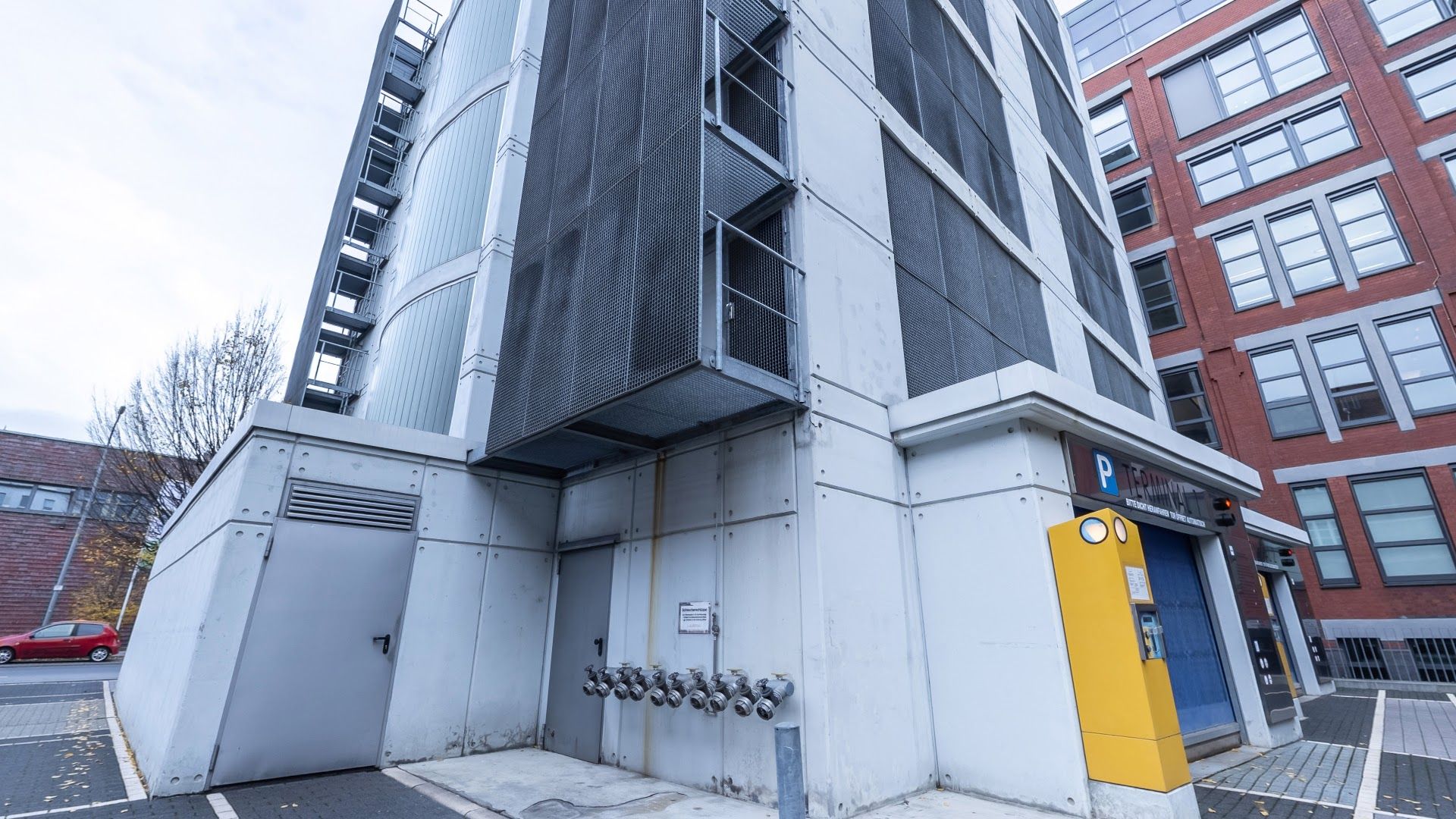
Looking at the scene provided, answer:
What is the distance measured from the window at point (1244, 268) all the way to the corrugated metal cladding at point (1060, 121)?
512 cm

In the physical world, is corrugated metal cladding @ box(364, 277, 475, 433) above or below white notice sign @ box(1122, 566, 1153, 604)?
above

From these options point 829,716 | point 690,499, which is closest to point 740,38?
point 690,499

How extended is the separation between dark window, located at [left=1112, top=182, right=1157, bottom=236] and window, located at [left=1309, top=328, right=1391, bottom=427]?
7.36 metres

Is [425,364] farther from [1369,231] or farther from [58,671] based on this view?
[1369,231]

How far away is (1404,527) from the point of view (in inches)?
637

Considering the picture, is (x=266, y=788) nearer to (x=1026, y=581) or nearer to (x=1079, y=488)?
(x=1026, y=581)

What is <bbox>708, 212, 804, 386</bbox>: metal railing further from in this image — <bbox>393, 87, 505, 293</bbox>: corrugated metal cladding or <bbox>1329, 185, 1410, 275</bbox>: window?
<bbox>1329, 185, 1410, 275</bbox>: window

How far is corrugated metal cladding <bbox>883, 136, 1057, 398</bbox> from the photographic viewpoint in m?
8.17

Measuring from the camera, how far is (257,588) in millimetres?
6398

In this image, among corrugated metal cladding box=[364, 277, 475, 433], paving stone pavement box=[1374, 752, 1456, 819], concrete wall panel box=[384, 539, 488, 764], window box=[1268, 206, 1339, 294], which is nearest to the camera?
paving stone pavement box=[1374, 752, 1456, 819]

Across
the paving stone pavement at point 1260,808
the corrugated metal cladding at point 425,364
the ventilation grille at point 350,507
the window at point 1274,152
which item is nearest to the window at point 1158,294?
the window at point 1274,152

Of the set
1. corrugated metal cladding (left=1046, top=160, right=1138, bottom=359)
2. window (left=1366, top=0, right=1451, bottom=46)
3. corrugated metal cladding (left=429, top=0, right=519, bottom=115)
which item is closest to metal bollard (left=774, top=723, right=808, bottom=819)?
corrugated metal cladding (left=429, top=0, right=519, bottom=115)

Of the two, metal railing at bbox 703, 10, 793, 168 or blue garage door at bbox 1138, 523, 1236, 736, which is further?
blue garage door at bbox 1138, 523, 1236, 736

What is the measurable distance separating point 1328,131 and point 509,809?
28.3 m
